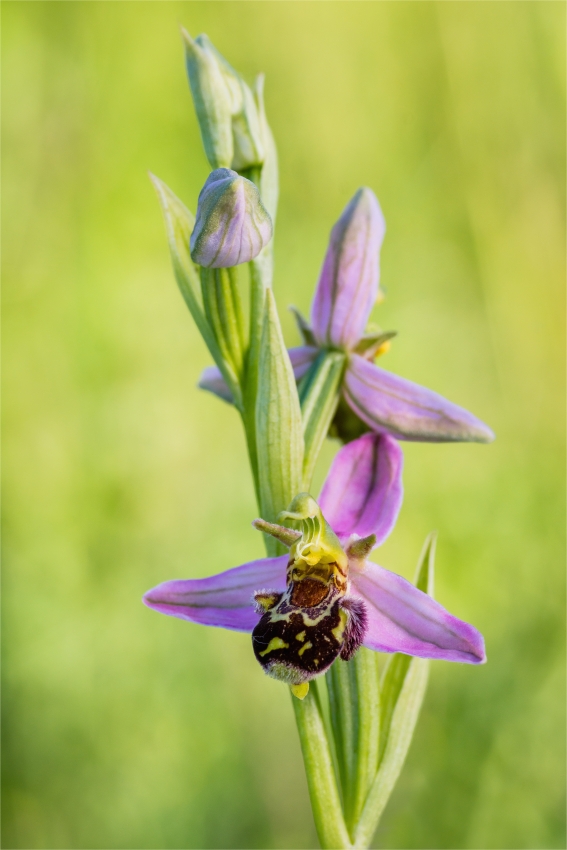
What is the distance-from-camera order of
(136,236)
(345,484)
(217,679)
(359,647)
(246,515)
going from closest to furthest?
1. (359,647)
2. (345,484)
3. (217,679)
4. (246,515)
5. (136,236)

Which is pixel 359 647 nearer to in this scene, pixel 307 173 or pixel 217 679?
pixel 217 679

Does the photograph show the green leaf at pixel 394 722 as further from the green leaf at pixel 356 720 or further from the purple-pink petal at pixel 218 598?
the purple-pink petal at pixel 218 598

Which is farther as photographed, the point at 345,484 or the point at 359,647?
the point at 345,484

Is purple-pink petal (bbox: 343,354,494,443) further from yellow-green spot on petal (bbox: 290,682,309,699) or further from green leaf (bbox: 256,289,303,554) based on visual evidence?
yellow-green spot on petal (bbox: 290,682,309,699)

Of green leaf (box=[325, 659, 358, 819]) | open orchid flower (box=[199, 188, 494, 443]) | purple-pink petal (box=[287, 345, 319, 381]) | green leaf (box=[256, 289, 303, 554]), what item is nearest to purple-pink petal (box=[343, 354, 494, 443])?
open orchid flower (box=[199, 188, 494, 443])

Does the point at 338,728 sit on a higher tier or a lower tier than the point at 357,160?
lower

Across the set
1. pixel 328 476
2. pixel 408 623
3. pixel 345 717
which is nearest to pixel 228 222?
pixel 328 476

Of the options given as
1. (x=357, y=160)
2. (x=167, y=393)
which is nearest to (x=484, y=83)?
(x=357, y=160)
